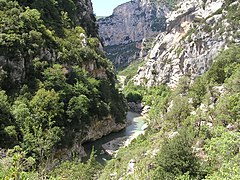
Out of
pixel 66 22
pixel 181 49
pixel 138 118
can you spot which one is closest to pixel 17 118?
pixel 66 22

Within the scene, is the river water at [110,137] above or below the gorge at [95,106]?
below

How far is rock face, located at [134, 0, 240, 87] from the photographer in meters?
66.5

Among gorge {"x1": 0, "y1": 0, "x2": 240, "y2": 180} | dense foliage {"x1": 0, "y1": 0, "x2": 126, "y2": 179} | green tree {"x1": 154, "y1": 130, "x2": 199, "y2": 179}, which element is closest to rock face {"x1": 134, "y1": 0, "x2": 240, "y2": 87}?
gorge {"x1": 0, "y1": 0, "x2": 240, "y2": 180}

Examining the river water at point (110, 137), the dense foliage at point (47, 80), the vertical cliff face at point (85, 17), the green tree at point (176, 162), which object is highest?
the vertical cliff face at point (85, 17)

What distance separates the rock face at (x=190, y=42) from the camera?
66500 mm

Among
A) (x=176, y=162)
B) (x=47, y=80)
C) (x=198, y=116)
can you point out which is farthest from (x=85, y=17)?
(x=176, y=162)

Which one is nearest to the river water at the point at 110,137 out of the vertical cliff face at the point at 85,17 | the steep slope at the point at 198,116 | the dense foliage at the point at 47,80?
the dense foliage at the point at 47,80

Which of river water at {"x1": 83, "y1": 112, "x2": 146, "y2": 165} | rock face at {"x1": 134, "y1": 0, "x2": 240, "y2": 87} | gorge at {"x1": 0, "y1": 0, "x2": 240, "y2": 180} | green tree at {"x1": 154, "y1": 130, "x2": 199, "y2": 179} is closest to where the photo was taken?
green tree at {"x1": 154, "y1": 130, "x2": 199, "y2": 179}

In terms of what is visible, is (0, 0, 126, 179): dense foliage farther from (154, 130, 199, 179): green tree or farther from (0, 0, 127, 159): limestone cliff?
(154, 130, 199, 179): green tree

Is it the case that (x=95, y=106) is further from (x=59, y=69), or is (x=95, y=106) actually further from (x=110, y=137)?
(x=59, y=69)

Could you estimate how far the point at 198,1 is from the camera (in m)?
Result: 95.9

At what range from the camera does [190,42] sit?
82.6 metres

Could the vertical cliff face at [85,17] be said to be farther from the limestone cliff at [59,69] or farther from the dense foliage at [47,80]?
the dense foliage at [47,80]

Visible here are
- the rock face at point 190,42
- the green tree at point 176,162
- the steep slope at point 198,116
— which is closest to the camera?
the steep slope at point 198,116
